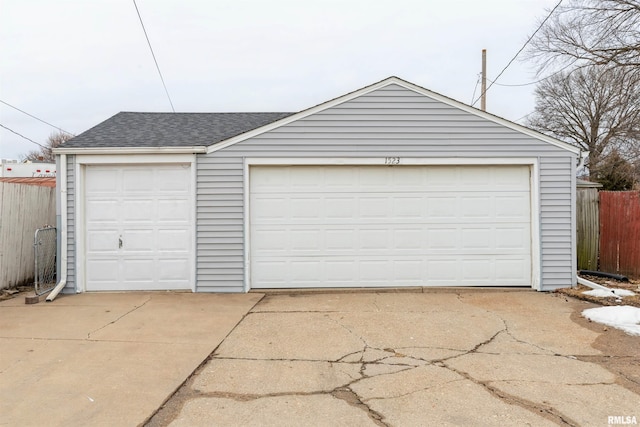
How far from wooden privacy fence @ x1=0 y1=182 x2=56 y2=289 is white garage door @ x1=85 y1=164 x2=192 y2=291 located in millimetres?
1493

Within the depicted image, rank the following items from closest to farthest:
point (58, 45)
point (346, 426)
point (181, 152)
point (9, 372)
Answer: point (346, 426), point (9, 372), point (181, 152), point (58, 45)

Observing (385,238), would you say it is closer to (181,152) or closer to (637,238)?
(181,152)

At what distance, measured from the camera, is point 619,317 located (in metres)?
5.59

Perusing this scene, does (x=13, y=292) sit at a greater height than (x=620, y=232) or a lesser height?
lesser

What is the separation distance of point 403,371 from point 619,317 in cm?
361

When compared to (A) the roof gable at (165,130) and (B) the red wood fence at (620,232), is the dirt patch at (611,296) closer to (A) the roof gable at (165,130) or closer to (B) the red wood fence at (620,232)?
(B) the red wood fence at (620,232)

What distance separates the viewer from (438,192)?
7762mm

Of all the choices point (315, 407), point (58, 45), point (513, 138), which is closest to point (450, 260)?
point (513, 138)

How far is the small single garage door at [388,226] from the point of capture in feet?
25.3

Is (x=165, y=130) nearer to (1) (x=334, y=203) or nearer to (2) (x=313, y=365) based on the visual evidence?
(1) (x=334, y=203)

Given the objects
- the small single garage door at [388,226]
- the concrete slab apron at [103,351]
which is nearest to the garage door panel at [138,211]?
the concrete slab apron at [103,351]

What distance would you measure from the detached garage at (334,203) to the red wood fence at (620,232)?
173cm

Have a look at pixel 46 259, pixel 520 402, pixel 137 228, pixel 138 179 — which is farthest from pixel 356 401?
pixel 46 259

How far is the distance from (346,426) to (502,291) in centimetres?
553
